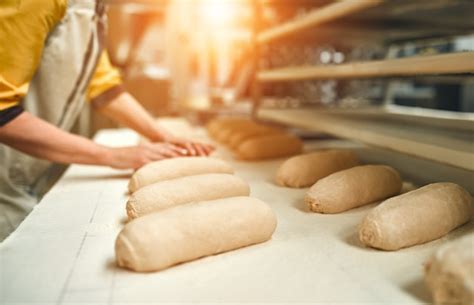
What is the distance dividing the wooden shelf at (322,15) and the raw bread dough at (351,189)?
620 millimetres

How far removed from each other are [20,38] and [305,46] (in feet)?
7.12

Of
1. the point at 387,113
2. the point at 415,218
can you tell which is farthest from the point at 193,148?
the point at 387,113

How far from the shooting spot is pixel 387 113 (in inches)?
105

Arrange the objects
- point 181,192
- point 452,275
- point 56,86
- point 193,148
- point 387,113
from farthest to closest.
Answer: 1. point 387,113
2. point 56,86
3. point 193,148
4. point 181,192
5. point 452,275

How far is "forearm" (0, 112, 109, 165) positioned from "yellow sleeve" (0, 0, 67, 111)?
0.08m

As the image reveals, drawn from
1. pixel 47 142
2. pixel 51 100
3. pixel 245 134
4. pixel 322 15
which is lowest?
pixel 245 134

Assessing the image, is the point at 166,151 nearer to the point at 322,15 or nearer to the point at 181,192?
the point at 181,192

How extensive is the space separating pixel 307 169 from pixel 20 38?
1.07 m

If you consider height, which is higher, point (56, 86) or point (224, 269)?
point (56, 86)

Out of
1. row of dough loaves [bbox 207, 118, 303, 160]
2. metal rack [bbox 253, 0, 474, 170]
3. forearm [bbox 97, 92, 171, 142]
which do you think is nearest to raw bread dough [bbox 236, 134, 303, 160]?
row of dough loaves [bbox 207, 118, 303, 160]

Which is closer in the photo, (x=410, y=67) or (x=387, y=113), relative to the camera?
(x=410, y=67)

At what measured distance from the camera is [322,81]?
129 inches

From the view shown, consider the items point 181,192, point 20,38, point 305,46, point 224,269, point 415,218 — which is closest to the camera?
point 224,269

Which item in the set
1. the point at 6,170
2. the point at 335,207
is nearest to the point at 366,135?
the point at 335,207
